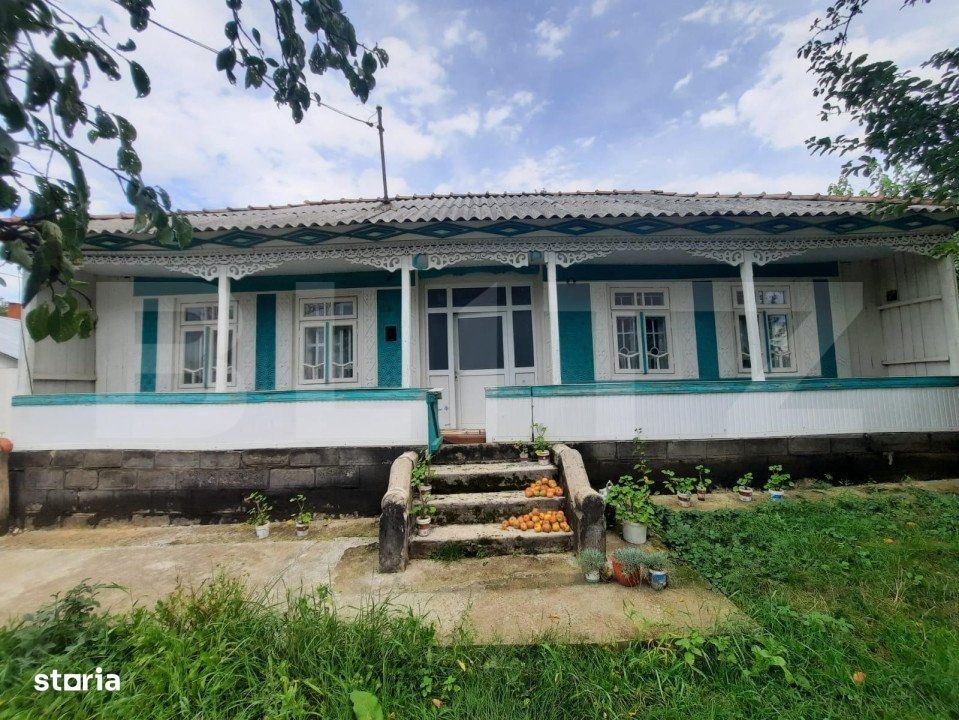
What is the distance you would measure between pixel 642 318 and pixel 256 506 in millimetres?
6152

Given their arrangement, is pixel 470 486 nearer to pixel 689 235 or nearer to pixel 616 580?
pixel 616 580

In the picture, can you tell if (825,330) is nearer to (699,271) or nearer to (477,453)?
(699,271)

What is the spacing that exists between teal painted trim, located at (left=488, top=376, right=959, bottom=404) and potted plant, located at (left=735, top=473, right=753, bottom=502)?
103cm

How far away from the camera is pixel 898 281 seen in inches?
265

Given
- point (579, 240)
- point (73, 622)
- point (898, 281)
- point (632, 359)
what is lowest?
point (73, 622)

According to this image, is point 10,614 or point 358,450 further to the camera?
point 358,450

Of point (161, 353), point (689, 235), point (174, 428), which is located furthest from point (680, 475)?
point (161, 353)

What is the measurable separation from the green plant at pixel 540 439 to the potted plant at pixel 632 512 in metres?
0.92

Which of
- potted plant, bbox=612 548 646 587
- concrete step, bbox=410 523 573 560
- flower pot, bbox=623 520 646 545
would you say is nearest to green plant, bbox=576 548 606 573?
potted plant, bbox=612 548 646 587

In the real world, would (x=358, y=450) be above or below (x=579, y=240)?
below

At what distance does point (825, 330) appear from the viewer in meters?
7.09

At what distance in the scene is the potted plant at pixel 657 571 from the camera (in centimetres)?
296

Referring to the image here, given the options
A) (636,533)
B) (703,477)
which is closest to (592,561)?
(636,533)

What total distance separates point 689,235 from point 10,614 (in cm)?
773
